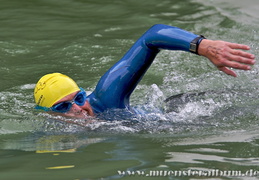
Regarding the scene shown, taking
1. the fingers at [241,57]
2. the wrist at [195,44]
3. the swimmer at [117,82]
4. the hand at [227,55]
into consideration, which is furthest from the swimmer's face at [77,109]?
the fingers at [241,57]

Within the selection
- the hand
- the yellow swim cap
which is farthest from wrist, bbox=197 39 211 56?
the yellow swim cap

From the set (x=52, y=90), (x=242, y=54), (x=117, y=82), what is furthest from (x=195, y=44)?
(x=52, y=90)

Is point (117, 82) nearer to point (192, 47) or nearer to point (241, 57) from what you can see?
Answer: point (192, 47)

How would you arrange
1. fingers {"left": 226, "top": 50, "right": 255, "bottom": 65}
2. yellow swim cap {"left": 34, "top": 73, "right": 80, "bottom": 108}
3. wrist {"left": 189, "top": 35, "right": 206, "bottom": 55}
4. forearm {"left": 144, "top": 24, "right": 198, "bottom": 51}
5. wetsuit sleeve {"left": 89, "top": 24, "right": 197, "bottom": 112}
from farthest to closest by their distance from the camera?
yellow swim cap {"left": 34, "top": 73, "right": 80, "bottom": 108}
wetsuit sleeve {"left": 89, "top": 24, "right": 197, "bottom": 112}
forearm {"left": 144, "top": 24, "right": 198, "bottom": 51}
wrist {"left": 189, "top": 35, "right": 206, "bottom": 55}
fingers {"left": 226, "top": 50, "right": 255, "bottom": 65}

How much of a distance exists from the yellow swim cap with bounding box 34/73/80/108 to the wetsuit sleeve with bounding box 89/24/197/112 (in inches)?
9.8

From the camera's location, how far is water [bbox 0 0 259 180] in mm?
3865

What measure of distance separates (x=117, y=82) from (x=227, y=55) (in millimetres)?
1391

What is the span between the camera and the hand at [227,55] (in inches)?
159

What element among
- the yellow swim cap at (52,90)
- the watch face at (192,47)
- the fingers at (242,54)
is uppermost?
the fingers at (242,54)

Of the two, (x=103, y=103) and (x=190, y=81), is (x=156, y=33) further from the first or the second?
(x=190, y=81)

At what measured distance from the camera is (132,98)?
6.91 metres

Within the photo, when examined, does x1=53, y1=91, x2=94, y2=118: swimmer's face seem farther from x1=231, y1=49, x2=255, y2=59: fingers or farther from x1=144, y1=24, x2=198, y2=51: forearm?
x1=231, y1=49, x2=255, y2=59: fingers

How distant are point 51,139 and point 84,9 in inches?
254

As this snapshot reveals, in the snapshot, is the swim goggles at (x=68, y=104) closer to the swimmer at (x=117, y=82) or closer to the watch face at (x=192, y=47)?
the swimmer at (x=117, y=82)
